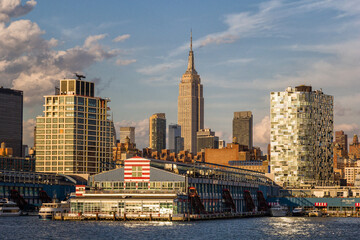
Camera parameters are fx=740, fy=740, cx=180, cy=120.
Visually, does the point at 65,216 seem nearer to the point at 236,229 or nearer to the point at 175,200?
the point at 175,200

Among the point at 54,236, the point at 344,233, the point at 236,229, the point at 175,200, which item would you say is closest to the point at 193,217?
the point at 175,200

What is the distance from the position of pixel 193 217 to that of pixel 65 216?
34.5m

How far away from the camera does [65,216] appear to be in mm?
199000

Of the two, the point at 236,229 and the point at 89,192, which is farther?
the point at 89,192

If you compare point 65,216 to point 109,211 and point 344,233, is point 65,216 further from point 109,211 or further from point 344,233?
point 344,233

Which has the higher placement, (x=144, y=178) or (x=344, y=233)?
(x=144, y=178)

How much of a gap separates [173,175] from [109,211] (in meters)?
20.4

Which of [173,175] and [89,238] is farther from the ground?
[173,175]

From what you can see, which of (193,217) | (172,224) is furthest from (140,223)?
(193,217)

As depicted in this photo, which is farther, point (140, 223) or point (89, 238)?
point (140, 223)

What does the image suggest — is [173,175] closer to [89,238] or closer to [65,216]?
[65,216]

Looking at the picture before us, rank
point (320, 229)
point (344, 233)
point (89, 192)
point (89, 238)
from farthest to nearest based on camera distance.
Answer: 1. point (89, 192)
2. point (320, 229)
3. point (344, 233)
4. point (89, 238)

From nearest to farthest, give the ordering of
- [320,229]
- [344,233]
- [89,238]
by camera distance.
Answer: [89,238] < [344,233] < [320,229]

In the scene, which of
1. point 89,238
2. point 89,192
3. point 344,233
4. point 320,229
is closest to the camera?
point 89,238
